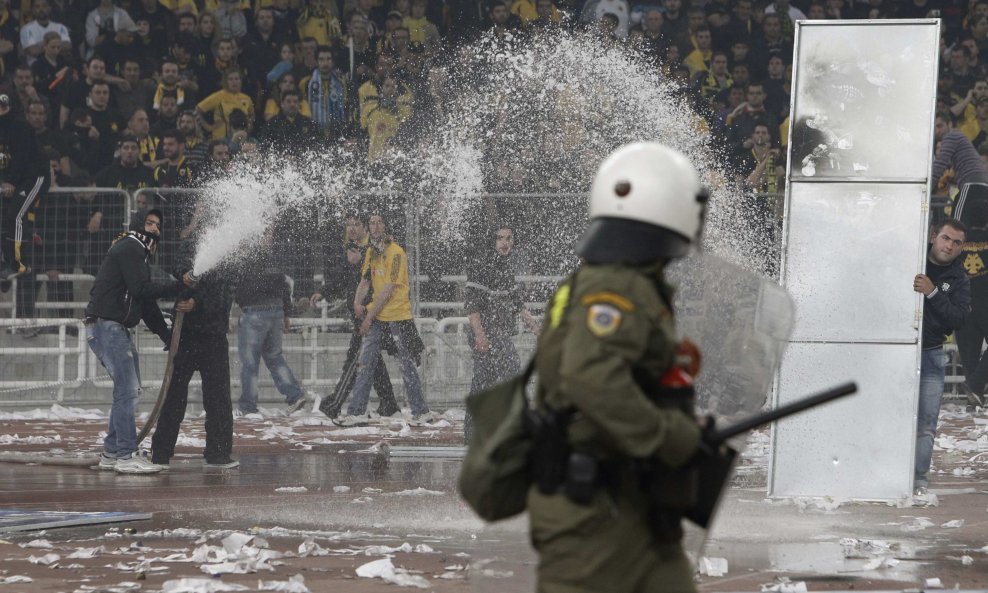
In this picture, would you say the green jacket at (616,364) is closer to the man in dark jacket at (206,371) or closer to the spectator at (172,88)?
the man in dark jacket at (206,371)

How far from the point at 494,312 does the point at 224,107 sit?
6.52 metres

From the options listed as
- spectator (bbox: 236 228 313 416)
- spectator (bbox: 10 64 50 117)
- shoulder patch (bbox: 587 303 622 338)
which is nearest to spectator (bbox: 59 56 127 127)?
spectator (bbox: 10 64 50 117)

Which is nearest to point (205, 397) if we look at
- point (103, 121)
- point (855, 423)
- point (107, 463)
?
point (107, 463)

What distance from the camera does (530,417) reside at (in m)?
3.46

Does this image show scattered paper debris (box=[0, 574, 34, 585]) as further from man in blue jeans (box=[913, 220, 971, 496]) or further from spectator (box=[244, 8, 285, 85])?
spectator (box=[244, 8, 285, 85])

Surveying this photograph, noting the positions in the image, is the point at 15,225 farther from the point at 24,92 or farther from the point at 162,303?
the point at 24,92

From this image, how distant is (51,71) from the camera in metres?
18.7

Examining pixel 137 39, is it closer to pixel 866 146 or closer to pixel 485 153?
pixel 485 153

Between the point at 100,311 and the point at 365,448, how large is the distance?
114 inches

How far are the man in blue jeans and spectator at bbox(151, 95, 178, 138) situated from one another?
412 inches

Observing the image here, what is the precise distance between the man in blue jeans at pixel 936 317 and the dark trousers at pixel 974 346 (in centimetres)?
648

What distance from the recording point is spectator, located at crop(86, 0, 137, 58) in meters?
19.2

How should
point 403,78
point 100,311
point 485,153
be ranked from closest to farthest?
1. point 100,311
2. point 485,153
3. point 403,78

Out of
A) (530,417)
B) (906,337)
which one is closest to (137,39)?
(906,337)
